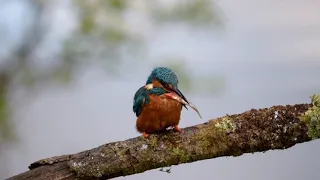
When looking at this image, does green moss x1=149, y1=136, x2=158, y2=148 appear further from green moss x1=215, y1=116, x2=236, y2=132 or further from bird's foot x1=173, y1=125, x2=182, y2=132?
green moss x1=215, y1=116, x2=236, y2=132

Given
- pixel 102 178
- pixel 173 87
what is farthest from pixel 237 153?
pixel 102 178

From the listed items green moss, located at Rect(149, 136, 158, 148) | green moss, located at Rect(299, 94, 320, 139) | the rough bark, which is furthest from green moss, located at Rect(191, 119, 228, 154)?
green moss, located at Rect(299, 94, 320, 139)

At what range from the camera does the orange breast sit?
5.73 feet

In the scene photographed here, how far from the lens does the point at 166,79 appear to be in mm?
1747

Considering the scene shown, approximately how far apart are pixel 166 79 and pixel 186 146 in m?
0.25

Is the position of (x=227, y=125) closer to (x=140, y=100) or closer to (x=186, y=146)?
(x=186, y=146)

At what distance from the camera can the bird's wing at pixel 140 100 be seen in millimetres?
1771

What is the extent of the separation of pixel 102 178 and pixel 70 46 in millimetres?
1912

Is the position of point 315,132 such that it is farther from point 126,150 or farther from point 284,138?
point 126,150

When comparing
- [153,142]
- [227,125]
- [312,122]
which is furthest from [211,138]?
[312,122]

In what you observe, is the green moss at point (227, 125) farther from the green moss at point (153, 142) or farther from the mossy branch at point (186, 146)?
the green moss at point (153, 142)

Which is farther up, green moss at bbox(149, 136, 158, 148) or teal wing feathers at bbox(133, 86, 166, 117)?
teal wing feathers at bbox(133, 86, 166, 117)

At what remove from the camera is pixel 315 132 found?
1.76m

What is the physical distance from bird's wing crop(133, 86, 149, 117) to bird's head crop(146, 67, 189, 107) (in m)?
0.05
